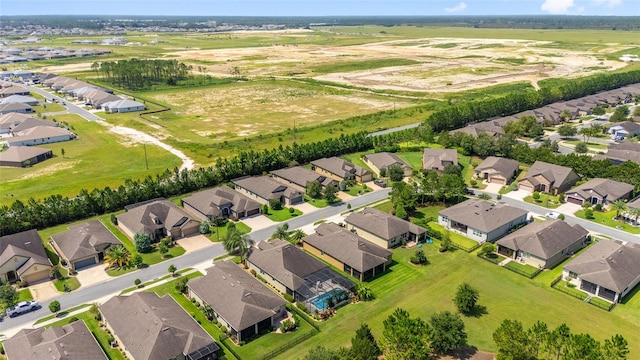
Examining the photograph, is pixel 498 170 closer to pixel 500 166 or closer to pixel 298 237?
pixel 500 166

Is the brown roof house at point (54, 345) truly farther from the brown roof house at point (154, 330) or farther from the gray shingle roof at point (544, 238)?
the gray shingle roof at point (544, 238)

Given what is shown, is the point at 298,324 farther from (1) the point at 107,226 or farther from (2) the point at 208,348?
(1) the point at 107,226

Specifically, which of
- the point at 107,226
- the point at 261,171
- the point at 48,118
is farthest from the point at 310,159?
the point at 48,118

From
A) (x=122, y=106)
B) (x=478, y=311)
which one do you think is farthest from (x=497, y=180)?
(x=122, y=106)

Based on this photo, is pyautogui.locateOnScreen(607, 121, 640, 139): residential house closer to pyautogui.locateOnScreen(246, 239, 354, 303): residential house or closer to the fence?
the fence

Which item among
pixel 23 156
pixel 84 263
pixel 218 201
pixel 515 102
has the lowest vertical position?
pixel 84 263
